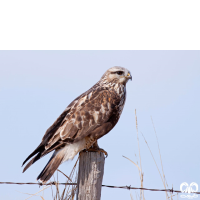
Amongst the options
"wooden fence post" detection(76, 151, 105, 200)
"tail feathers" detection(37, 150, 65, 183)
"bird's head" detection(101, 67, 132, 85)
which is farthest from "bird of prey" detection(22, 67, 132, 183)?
"wooden fence post" detection(76, 151, 105, 200)

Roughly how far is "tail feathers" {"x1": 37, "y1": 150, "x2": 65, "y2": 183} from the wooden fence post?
0.52 meters

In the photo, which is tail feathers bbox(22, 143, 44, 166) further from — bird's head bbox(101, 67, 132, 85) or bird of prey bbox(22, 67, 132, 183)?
bird's head bbox(101, 67, 132, 85)

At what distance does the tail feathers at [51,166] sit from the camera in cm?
319

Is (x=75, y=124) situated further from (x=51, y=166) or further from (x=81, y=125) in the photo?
(x=51, y=166)

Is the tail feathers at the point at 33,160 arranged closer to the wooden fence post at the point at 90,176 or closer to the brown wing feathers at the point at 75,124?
the brown wing feathers at the point at 75,124

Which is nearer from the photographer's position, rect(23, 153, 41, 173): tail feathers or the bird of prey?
rect(23, 153, 41, 173): tail feathers

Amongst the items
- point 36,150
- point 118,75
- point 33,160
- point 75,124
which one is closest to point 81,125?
point 75,124

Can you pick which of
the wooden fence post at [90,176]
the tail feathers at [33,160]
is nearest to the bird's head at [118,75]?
the tail feathers at [33,160]

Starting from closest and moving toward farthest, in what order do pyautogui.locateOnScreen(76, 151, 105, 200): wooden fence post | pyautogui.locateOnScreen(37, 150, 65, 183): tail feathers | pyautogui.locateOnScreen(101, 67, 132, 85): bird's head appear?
pyautogui.locateOnScreen(76, 151, 105, 200): wooden fence post
pyautogui.locateOnScreen(37, 150, 65, 183): tail feathers
pyautogui.locateOnScreen(101, 67, 132, 85): bird's head

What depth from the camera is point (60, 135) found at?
354cm

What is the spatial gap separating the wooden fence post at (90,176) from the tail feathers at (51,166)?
52 cm

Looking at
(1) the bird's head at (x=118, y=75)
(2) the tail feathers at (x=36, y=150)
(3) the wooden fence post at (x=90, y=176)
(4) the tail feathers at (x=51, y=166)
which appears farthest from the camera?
(1) the bird's head at (x=118, y=75)

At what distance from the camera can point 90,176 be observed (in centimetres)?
280

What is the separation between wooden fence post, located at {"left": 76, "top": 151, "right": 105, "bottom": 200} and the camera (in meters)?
2.78
